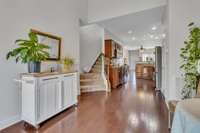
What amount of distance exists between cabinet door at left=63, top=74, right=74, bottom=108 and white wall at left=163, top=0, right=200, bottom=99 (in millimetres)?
2513

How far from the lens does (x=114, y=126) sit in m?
2.53

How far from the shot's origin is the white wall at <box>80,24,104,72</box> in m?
6.79

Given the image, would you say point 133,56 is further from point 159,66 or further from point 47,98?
point 47,98

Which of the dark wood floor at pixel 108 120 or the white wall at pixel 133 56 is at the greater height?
the white wall at pixel 133 56

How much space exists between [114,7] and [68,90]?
3.67 meters

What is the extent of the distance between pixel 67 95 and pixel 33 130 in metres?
1.08

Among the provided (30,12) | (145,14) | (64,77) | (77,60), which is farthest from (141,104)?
(30,12)

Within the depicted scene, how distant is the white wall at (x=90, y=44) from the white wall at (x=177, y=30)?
375cm

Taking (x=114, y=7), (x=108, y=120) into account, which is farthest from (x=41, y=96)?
(x=114, y=7)

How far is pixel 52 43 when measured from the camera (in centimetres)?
365

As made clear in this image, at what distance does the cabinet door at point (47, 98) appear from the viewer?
254cm

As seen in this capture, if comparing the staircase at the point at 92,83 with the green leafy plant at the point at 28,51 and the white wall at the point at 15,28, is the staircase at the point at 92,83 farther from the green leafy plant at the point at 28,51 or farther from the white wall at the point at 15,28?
the green leafy plant at the point at 28,51

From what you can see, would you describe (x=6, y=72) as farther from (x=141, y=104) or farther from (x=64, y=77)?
(x=141, y=104)

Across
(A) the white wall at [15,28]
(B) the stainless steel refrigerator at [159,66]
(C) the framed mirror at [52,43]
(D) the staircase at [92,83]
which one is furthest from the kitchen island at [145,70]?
(A) the white wall at [15,28]
